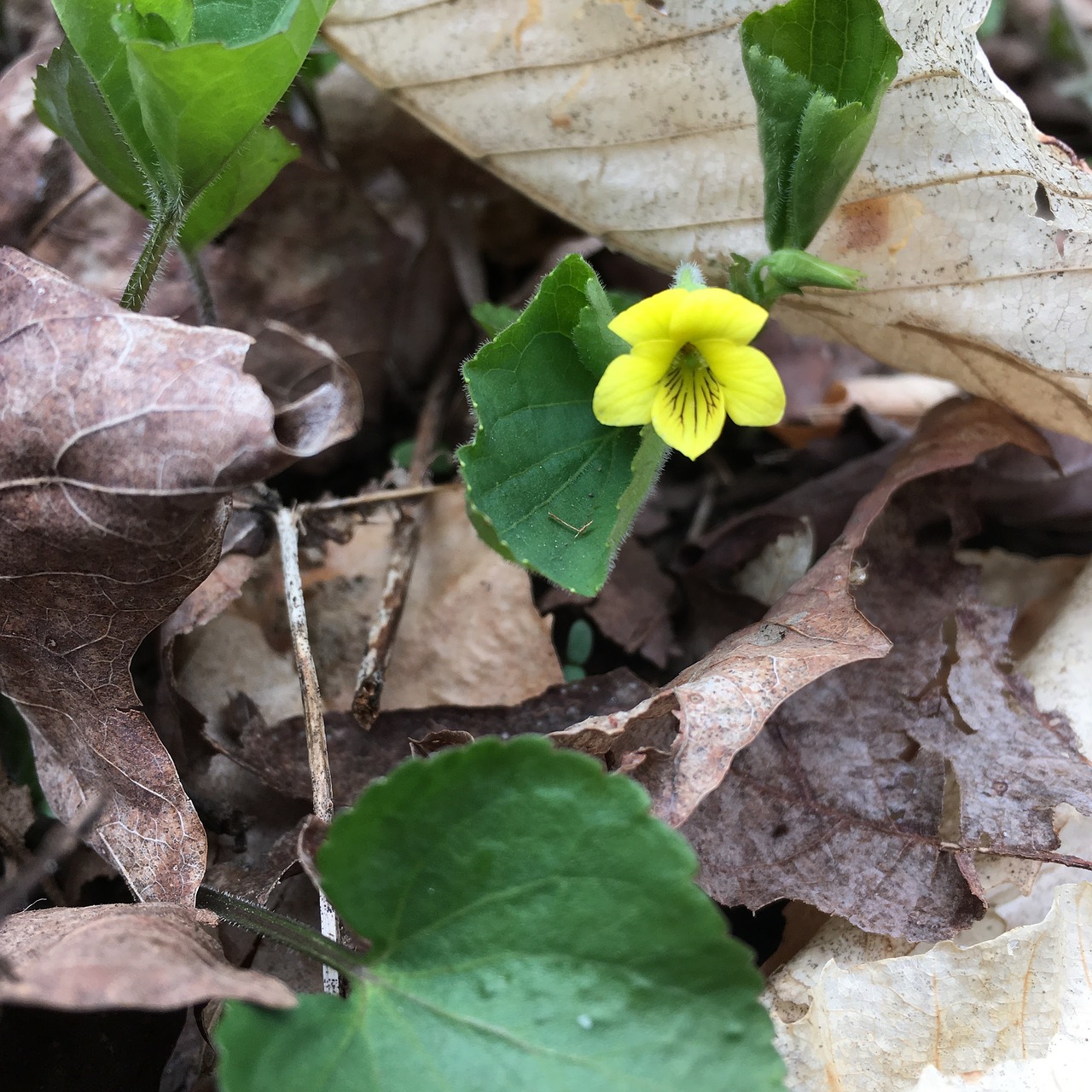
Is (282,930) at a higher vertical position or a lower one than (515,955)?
lower

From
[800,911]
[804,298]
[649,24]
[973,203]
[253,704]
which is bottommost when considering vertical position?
[800,911]

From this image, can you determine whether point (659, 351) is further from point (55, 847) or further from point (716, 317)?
point (55, 847)

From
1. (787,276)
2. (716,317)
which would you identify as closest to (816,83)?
Result: (787,276)

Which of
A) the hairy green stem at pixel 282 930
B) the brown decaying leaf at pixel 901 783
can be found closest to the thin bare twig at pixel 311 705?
the hairy green stem at pixel 282 930

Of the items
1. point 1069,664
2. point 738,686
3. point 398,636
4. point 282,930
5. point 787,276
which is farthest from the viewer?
point 398,636

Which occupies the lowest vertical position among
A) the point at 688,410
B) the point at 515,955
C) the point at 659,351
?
the point at 515,955

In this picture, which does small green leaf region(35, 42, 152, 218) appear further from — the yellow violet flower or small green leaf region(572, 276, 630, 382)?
the yellow violet flower

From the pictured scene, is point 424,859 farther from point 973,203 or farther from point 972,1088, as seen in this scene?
point 973,203

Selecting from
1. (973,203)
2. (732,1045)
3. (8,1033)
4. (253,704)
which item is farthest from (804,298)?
(8,1033)
